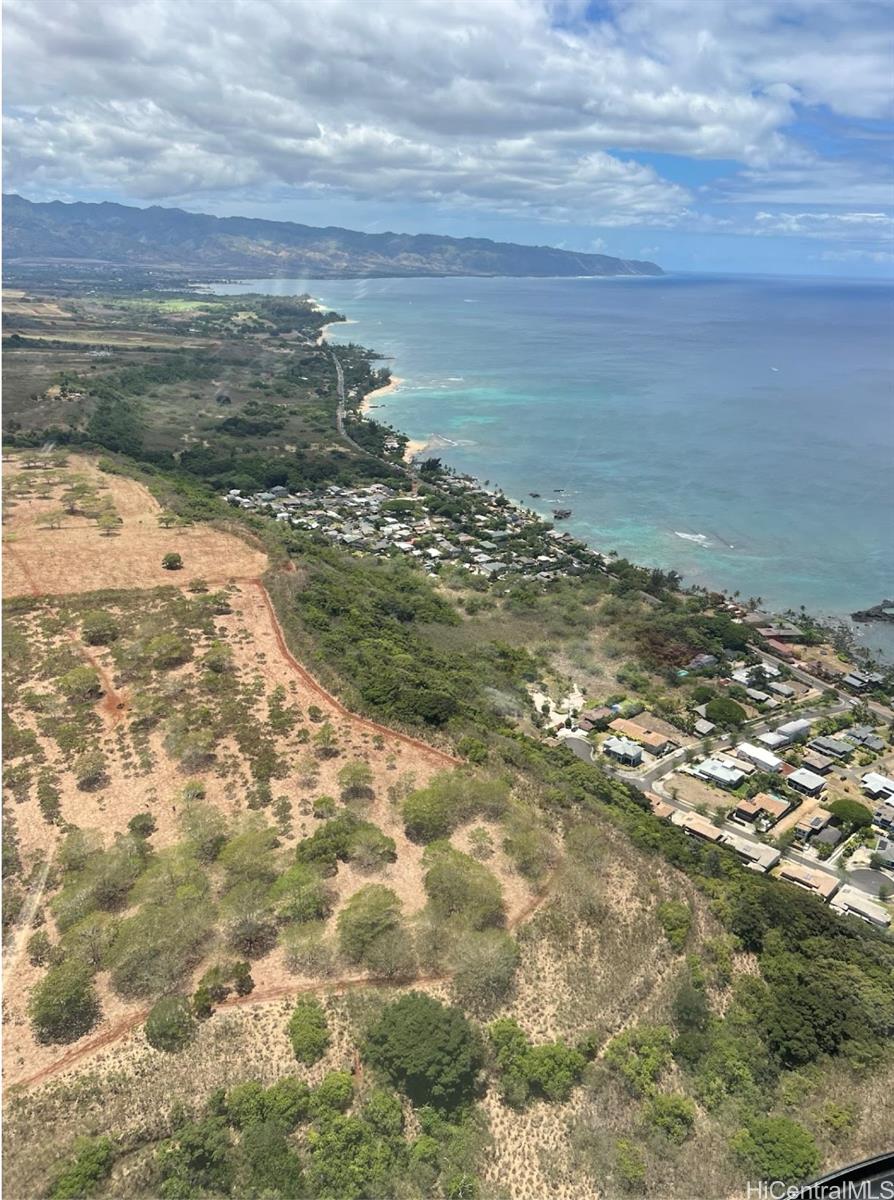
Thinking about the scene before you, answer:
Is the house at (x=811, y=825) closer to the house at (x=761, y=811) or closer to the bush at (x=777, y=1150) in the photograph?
the house at (x=761, y=811)

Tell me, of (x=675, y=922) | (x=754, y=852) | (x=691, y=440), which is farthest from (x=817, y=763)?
(x=691, y=440)

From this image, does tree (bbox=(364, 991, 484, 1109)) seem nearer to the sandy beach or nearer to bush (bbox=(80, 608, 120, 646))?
bush (bbox=(80, 608, 120, 646))

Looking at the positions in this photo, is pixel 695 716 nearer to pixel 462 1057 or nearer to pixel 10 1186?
pixel 462 1057

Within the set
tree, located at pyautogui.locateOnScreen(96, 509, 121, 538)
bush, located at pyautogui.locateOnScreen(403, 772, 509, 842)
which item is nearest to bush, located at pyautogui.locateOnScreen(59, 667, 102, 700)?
bush, located at pyautogui.locateOnScreen(403, 772, 509, 842)

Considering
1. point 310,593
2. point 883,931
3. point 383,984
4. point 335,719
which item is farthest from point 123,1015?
point 883,931

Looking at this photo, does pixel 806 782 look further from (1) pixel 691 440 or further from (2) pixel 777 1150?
(1) pixel 691 440

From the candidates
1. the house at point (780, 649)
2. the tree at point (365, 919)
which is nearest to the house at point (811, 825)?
the house at point (780, 649)
